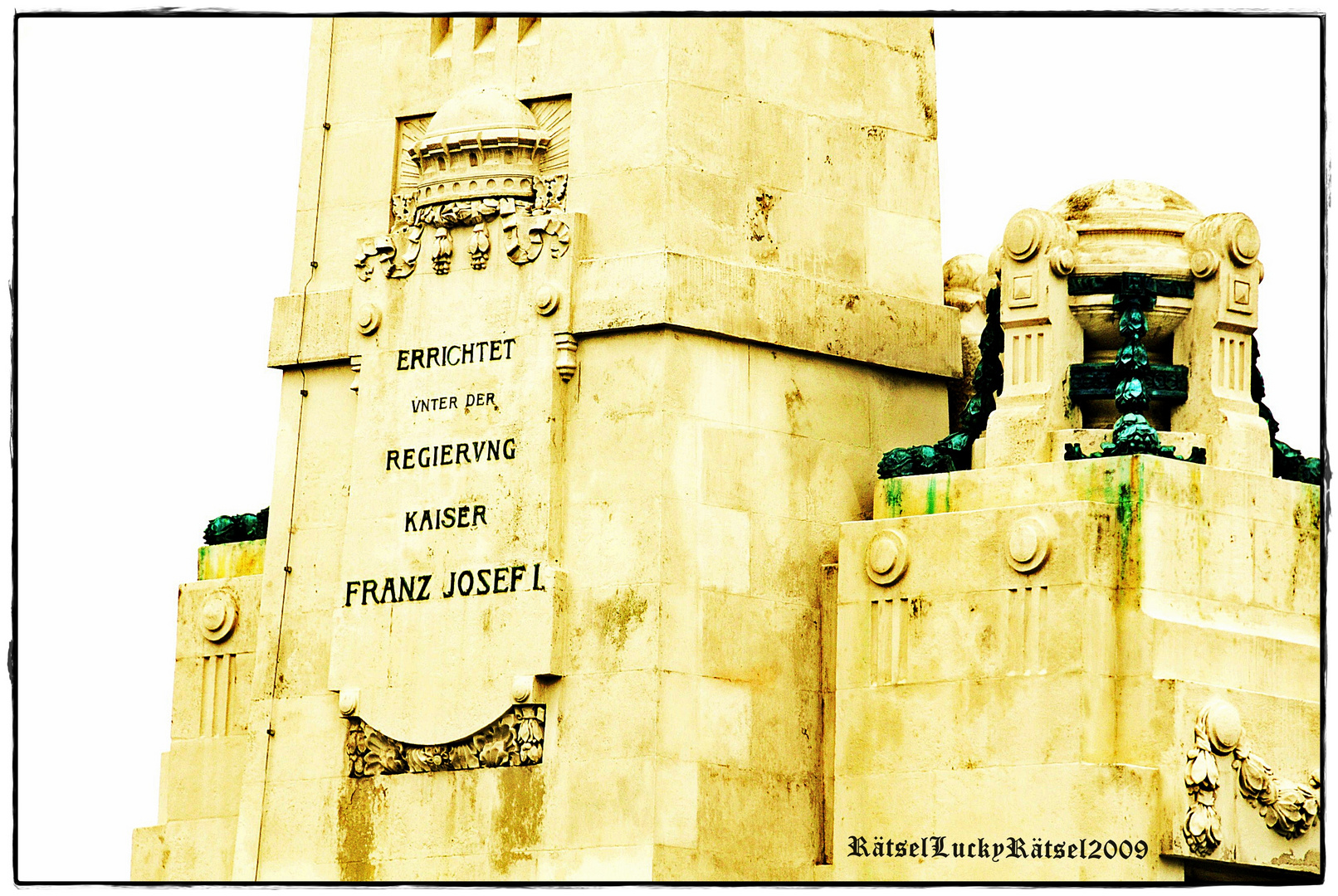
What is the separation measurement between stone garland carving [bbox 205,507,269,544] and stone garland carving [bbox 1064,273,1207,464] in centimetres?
831

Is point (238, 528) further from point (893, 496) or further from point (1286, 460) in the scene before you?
point (1286, 460)

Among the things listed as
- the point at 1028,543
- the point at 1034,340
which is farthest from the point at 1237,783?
the point at 1034,340

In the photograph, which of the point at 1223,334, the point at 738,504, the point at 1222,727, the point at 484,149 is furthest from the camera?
the point at 484,149

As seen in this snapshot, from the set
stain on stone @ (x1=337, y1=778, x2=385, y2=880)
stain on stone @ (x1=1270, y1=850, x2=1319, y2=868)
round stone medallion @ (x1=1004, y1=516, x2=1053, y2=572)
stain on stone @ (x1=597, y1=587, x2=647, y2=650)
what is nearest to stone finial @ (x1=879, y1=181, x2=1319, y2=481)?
round stone medallion @ (x1=1004, y1=516, x2=1053, y2=572)

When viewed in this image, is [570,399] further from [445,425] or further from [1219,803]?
[1219,803]

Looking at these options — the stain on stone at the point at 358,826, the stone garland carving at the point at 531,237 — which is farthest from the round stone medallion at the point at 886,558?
the stain on stone at the point at 358,826

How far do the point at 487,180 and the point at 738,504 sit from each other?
11.6ft

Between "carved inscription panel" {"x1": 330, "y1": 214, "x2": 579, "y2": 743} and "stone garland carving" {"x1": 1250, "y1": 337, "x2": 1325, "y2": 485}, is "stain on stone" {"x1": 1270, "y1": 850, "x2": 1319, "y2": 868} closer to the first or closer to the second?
"stone garland carving" {"x1": 1250, "y1": 337, "x2": 1325, "y2": 485}

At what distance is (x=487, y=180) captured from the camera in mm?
34438

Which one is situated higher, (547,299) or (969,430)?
(547,299)

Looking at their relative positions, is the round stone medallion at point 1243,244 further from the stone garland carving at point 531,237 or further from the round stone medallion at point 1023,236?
the stone garland carving at point 531,237

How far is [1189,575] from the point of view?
32.0 metres

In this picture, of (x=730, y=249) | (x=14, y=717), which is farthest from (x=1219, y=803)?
(x=14, y=717)

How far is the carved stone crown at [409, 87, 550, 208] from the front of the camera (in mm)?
34344
